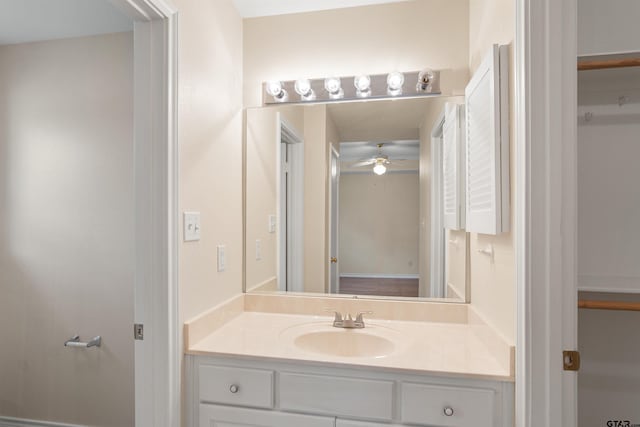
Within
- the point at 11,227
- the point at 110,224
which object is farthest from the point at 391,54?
the point at 11,227

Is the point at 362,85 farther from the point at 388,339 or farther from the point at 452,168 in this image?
the point at 388,339

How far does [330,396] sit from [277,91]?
147 centimetres

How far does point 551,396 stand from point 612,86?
119 cm

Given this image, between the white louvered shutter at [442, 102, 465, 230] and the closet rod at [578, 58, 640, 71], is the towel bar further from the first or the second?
the closet rod at [578, 58, 640, 71]

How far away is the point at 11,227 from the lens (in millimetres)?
2100

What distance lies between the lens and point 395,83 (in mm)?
1695

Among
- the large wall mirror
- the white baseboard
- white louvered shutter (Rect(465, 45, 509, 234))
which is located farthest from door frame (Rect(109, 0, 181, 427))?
the white baseboard

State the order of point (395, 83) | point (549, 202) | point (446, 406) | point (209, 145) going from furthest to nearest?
point (395, 83), point (209, 145), point (446, 406), point (549, 202)

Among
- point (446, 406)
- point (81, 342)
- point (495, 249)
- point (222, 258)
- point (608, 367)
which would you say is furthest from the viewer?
point (81, 342)

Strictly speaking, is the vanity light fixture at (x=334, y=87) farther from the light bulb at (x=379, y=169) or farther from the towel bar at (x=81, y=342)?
the towel bar at (x=81, y=342)

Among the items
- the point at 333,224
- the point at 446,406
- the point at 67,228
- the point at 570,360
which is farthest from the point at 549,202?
the point at 67,228

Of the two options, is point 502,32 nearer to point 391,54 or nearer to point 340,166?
point 391,54

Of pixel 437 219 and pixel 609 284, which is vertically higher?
pixel 437 219

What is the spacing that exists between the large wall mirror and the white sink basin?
277mm
